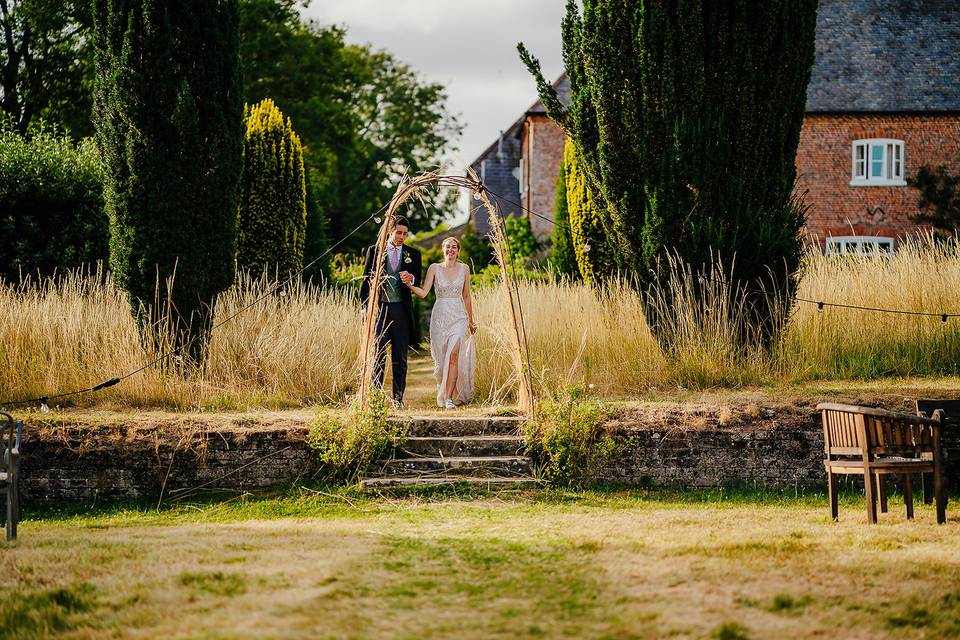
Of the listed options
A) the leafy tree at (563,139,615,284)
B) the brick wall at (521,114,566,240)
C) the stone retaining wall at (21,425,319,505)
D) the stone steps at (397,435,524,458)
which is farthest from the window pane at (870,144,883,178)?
the stone retaining wall at (21,425,319,505)

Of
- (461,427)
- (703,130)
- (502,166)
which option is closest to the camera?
(461,427)

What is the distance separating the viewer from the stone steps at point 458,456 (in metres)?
8.38

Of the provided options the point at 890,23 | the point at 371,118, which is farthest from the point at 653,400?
the point at 371,118

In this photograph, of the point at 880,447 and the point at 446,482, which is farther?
the point at 446,482

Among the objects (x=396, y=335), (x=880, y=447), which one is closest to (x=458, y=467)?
(x=396, y=335)

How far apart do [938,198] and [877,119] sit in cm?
253

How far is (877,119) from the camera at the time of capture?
25547 mm

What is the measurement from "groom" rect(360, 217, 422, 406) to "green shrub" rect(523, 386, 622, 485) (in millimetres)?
1766

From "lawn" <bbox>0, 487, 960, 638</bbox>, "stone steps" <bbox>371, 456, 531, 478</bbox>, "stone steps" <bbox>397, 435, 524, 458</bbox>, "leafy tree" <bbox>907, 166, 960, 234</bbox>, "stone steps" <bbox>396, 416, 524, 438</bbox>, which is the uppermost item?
"leafy tree" <bbox>907, 166, 960, 234</bbox>

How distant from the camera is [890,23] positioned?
26.6 metres

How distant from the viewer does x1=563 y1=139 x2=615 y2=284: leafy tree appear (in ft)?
50.9

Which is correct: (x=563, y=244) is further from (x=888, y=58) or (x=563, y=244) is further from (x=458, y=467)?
(x=458, y=467)

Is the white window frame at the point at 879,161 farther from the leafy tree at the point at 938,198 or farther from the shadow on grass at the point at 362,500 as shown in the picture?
the shadow on grass at the point at 362,500

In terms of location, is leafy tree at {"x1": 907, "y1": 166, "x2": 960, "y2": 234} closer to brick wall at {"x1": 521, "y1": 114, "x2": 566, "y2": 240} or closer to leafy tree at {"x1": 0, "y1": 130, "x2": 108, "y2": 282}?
brick wall at {"x1": 521, "y1": 114, "x2": 566, "y2": 240}
